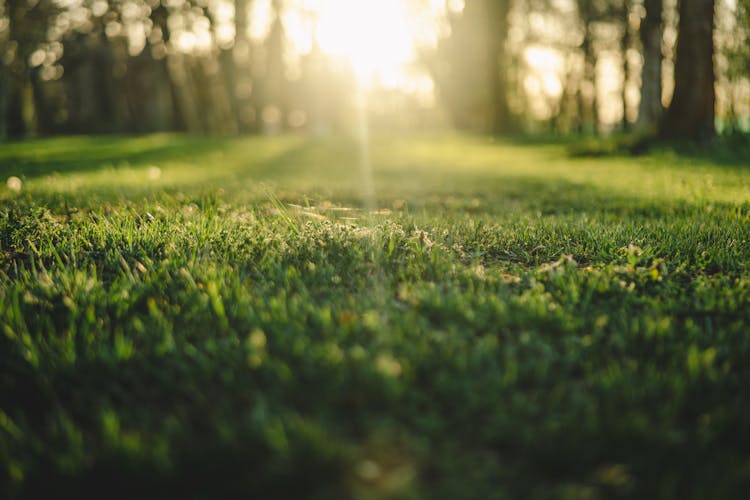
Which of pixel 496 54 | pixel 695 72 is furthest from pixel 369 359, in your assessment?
pixel 496 54

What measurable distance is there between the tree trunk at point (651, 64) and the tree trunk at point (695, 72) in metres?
7.82

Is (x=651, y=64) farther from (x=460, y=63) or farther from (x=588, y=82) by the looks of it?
(x=588, y=82)

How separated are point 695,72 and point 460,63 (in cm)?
1821

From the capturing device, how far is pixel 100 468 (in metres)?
1.47

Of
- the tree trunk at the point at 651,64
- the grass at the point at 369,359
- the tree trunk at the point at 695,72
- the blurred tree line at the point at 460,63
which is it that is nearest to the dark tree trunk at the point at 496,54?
the blurred tree line at the point at 460,63

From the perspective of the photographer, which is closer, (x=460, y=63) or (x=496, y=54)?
(x=496, y=54)

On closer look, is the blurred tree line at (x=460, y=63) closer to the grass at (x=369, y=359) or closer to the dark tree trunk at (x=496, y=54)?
the dark tree trunk at (x=496, y=54)

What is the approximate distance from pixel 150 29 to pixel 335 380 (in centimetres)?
2789

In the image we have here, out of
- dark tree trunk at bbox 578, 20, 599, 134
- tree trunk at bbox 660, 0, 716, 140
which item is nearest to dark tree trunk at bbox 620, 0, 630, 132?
dark tree trunk at bbox 578, 20, 599, 134

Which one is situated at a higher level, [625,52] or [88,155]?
[625,52]

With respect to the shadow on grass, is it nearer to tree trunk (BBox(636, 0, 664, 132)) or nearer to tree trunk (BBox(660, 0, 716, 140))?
tree trunk (BBox(660, 0, 716, 140))

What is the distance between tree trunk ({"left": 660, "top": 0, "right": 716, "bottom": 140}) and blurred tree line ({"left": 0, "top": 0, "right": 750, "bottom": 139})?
0.02 m

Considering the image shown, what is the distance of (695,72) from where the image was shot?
10.7m

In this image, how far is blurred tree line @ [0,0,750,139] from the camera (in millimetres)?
17219
